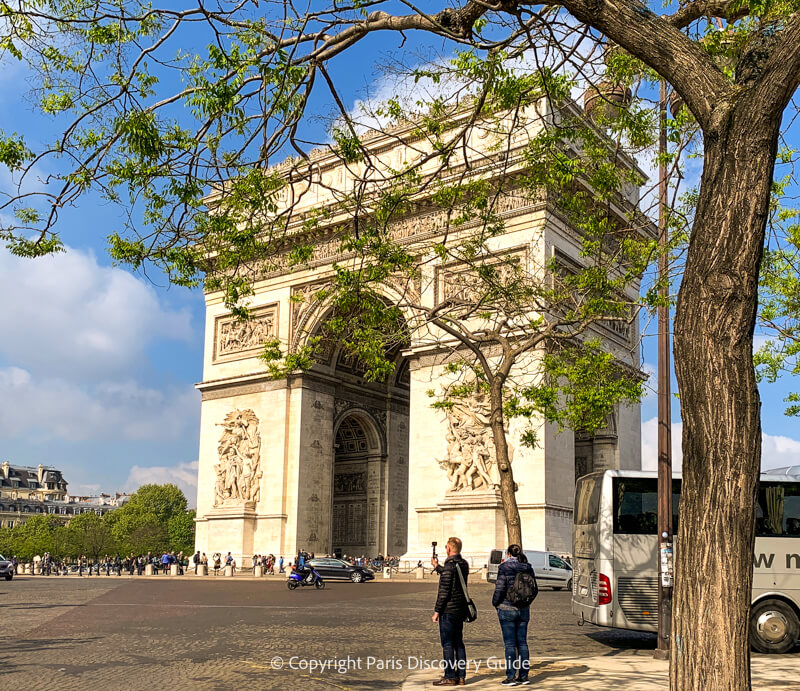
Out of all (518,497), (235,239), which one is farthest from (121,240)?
(518,497)

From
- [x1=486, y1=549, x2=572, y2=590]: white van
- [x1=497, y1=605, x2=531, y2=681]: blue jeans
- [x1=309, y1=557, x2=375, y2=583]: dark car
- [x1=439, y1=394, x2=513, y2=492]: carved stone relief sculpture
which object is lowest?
[x1=309, y1=557, x2=375, y2=583]: dark car

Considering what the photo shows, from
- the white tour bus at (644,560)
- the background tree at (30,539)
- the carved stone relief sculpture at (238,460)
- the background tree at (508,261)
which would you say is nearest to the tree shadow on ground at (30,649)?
the background tree at (508,261)

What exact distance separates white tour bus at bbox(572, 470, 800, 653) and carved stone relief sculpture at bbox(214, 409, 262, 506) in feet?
66.7

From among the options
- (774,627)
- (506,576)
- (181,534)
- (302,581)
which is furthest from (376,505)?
(181,534)

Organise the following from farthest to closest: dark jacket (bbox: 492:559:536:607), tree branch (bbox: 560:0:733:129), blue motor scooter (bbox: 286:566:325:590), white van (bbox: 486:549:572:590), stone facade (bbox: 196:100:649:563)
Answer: stone facade (bbox: 196:100:649:563) < white van (bbox: 486:549:572:590) < blue motor scooter (bbox: 286:566:325:590) < dark jacket (bbox: 492:559:536:607) < tree branch (bbox: 560:0:733:129)

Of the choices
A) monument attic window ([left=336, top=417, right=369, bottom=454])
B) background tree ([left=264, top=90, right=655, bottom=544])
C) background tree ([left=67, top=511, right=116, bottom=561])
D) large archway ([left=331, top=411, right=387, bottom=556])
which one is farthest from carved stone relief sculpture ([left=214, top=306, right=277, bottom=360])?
background tree ([left=67, top=511, right=116, bottom=561])

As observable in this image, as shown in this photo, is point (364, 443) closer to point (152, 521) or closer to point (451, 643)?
point (451, 643)

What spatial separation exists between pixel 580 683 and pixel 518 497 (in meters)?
17.0

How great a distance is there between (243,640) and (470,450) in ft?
51.0

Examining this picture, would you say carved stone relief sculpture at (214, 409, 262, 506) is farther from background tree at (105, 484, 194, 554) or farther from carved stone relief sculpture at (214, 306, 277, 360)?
background tree at (105, 484, 194, 554)

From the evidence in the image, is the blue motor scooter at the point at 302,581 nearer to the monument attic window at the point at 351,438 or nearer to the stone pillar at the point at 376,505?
the stone pillar at the point at 376,505

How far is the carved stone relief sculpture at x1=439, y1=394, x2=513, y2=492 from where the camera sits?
25891 mm

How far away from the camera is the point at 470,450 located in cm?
2638

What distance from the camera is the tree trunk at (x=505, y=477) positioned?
12742 millimetres
